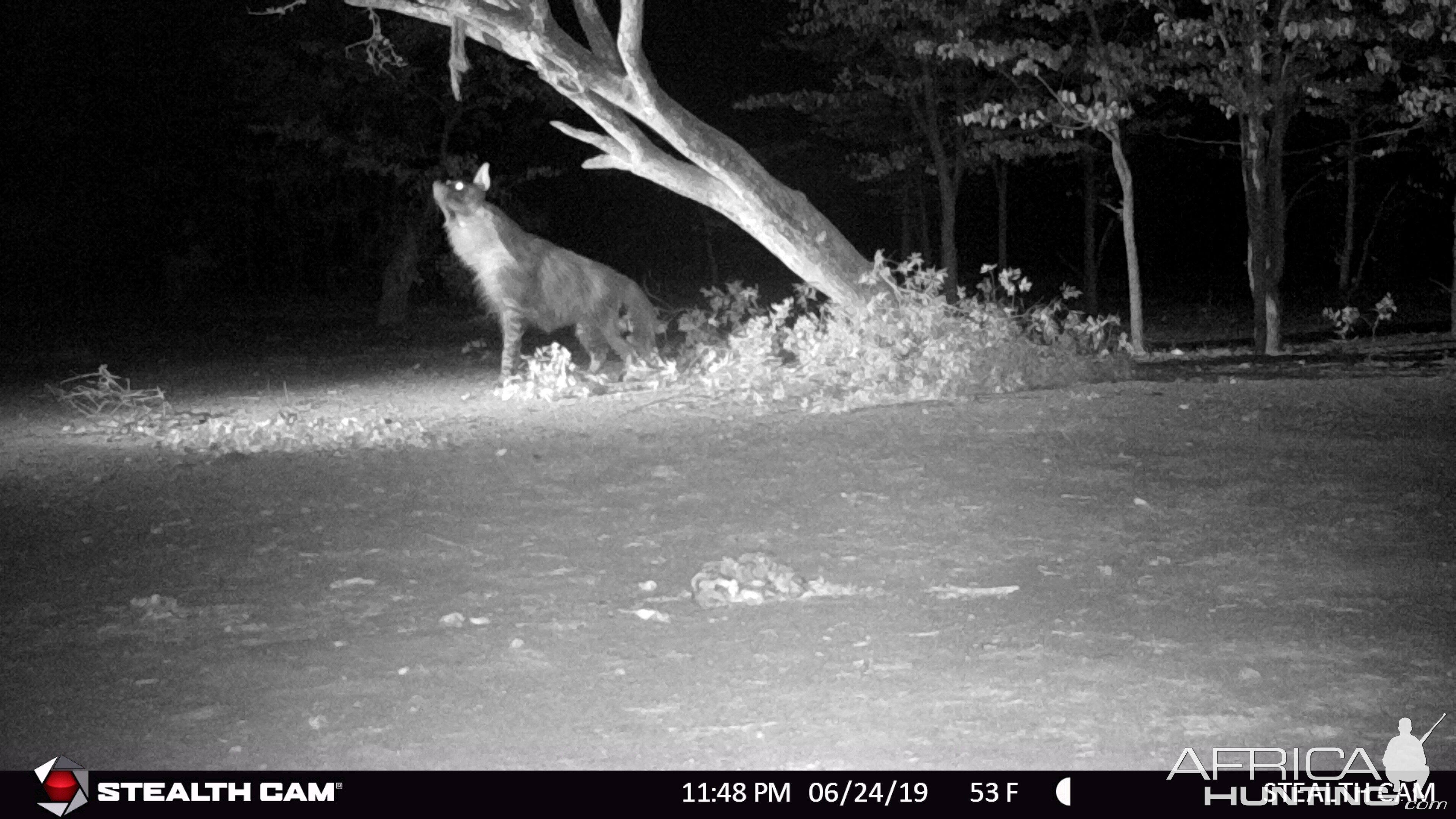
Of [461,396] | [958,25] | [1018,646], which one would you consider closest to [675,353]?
[461,396]

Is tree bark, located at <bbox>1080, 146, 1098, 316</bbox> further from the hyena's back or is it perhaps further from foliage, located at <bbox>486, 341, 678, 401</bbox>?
foliage, located at <bbox>486, 341, 678, 401</bbox>

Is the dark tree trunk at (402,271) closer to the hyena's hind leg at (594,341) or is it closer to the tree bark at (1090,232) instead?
the hyena's hind leg at (594,341)

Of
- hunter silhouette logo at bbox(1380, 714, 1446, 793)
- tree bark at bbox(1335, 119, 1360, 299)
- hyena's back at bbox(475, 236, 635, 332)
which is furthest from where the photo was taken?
tree bark at bbox(1335, 119, 1360, 299)

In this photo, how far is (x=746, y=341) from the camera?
42.6ft

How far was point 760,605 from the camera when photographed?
6105 mm

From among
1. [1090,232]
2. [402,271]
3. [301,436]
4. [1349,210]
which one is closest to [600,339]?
[301,436]

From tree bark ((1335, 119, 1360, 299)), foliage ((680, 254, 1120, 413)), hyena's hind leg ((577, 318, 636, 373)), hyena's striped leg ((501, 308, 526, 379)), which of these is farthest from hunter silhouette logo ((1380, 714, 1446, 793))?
tree bark ((1335, 119, 1360, 299))

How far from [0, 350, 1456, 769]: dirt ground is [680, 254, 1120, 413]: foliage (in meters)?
1.03

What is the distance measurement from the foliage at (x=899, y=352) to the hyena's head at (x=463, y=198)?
8.59 ft

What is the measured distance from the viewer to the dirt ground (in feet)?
14.9

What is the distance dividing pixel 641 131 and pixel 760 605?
26.7 ft

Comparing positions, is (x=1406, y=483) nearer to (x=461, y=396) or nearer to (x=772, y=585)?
(x=772, y=585)

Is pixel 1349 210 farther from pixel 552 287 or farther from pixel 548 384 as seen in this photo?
pixel 548 384
